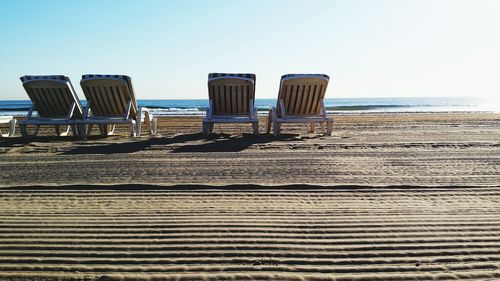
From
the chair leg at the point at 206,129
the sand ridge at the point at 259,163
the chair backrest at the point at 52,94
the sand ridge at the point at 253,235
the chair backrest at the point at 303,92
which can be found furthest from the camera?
the chair leg at the point at 206,129

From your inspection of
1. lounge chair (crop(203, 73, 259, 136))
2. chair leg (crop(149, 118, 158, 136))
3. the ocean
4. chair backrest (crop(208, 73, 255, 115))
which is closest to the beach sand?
lounge chair (crop(203, 73, 259, 136))

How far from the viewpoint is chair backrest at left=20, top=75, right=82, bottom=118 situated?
23.4 ft

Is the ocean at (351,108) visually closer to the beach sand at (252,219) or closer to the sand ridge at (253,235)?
the beach sand at (252,219)

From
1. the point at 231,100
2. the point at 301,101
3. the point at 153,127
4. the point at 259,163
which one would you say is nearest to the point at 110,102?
the point at 153,127

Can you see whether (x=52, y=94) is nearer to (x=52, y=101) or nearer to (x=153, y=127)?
(x=52, y=101)

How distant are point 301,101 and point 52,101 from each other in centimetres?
516

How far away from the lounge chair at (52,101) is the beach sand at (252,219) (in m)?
3.15

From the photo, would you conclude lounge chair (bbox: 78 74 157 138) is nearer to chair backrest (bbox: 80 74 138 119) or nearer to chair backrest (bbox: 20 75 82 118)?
chair backrest (bbox: 80 74 138 119)

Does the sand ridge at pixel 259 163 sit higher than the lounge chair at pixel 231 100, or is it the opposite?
the lounge chair at pixel 231 100

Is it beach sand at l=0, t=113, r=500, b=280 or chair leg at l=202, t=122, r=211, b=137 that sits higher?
chair leg at l=202, t=122, r=211, b=137

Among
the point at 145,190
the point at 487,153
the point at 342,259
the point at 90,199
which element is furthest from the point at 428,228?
the point at 487,153

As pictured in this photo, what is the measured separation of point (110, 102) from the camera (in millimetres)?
7547

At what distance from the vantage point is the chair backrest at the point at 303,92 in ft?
23.8

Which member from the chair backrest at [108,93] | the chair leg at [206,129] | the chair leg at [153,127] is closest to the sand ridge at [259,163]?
the chair leg at [206,129]
